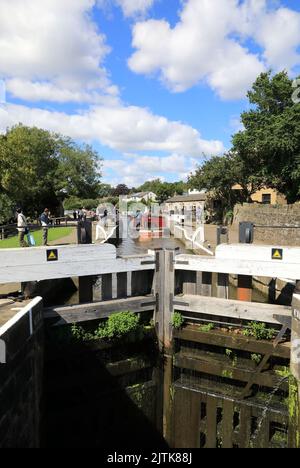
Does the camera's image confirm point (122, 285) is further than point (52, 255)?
Yes

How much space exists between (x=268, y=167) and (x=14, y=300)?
83.1 ft

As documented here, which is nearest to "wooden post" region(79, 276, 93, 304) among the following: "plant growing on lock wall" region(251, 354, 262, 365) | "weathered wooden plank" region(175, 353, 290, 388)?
"weathered wooden plank" region(175, 353, 290, 388)

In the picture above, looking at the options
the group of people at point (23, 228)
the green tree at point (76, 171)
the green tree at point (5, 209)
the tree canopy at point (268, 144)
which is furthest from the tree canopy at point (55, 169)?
the group of people at point (23, 228)

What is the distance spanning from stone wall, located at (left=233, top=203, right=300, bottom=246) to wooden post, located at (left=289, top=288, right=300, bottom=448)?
417 inches

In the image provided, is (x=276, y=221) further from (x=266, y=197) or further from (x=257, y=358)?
(x=266, y=197)

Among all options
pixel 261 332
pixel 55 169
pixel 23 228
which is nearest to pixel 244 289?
pixel 261 332

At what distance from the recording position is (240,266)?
7930 millimetres

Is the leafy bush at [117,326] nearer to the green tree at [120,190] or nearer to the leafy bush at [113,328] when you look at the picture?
the leafy bush at [113,328]

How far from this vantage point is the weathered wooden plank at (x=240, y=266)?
7.62 meters

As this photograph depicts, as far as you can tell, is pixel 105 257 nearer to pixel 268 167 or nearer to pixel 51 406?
pixel 51 406

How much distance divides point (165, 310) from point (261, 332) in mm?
2232

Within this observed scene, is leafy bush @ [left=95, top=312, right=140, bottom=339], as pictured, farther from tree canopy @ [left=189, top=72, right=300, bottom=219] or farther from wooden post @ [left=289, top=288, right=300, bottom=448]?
tree canopy @ [left=189, top=72, right=300, bottom=219]

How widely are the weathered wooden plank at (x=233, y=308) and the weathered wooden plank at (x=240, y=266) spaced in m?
0.68

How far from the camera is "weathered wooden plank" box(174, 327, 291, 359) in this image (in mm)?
7148
